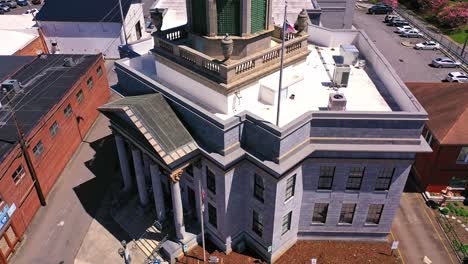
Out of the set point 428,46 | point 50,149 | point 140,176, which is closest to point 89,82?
point 50,149

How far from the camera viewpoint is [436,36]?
3196 inches

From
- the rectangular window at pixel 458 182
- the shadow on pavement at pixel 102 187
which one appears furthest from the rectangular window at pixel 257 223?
the rectangular window at pixel 458 182

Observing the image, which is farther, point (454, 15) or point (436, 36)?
point (454, 15)

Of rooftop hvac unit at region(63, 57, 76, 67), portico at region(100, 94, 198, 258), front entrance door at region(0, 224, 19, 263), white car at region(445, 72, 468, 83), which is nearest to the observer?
portico at region(100, 94, 198, 258)

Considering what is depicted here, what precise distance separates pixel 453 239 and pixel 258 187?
20113mm

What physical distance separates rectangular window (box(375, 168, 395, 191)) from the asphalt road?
289 inches

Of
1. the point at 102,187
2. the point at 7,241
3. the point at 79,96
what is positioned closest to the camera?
the point at 7,241

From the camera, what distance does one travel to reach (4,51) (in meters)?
57.4

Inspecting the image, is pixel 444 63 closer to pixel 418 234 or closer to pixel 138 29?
pixel 418 234

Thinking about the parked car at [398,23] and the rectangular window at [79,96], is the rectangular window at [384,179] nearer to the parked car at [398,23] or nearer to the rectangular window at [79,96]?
the rectangular window at [79,96]

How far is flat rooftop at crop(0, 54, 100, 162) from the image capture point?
37.0 m

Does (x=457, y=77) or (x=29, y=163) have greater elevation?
(x=29, y=163)

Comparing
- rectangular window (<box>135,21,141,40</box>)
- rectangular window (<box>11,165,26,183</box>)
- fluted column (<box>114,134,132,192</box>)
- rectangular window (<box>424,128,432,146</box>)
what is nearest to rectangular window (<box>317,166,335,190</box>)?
rectangular window (<box>424,128,432,146</box>)

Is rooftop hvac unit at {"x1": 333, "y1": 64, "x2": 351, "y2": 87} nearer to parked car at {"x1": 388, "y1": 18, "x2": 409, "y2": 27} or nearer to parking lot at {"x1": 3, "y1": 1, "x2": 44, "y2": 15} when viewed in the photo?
parked car at {"x1": 388, "y1": 18, "x2": 409, "y2": 27}
